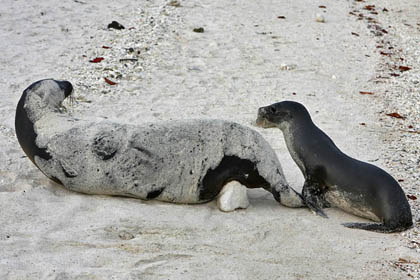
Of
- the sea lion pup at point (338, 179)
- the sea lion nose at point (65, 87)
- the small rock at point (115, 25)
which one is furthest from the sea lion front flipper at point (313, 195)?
the small rock at point (115, 25)

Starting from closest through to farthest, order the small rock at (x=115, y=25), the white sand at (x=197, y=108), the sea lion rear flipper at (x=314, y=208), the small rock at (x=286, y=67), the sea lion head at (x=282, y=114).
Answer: the white sand at (x=197, y=108)
the sea lion rear flipper at (x=314, y=208)
the sea lion head at (x=282, y=114)
the small rock at (x=286, y=67)
the small rock at (x=115, y=25)

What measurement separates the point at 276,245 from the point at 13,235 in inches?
73.6

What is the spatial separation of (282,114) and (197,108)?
7.59 ft

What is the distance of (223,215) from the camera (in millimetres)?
4945

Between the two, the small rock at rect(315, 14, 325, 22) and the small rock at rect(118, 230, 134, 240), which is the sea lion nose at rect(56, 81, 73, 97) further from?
the small rock at rect(315, 14, 325, 22)

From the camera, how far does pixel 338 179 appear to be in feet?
16.8

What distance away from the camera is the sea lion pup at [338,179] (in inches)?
193

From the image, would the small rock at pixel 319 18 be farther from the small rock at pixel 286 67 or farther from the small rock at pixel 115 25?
the small rock at pixel 115 25

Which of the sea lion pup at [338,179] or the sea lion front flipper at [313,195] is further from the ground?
the sea lion pup at [338,179]

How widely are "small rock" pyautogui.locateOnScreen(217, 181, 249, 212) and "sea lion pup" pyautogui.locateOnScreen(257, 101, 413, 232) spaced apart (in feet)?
1.89

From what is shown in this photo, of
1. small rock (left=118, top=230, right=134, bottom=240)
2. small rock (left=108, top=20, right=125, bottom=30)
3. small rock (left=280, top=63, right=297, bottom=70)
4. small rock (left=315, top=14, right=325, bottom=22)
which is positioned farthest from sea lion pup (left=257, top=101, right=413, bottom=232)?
small rock (left=315, top=14, right=325, bottom=22)

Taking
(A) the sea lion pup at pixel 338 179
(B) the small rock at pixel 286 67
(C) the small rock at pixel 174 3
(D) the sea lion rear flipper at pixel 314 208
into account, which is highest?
(A) the sea lion pup at pixel 338 179

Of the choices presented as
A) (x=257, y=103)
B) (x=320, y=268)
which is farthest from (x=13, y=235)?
(x=257, y=103)

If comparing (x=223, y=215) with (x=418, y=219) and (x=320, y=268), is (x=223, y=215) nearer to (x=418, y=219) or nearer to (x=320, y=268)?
(x=320, y=268)
